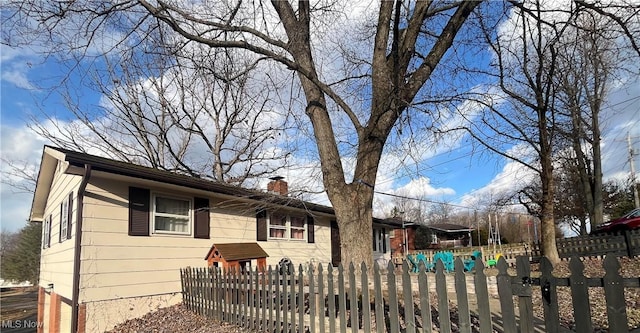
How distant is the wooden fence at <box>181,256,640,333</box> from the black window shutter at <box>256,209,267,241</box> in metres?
4.24

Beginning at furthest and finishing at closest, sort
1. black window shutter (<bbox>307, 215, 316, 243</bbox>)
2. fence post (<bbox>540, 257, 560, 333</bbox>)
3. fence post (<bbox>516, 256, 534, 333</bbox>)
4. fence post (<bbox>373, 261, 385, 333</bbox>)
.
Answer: black window shutter (<bbox>307, 215, 316, 243</bbox>), fence post (<bbox>373, 261, 385, 333</bbox>), fence post (<bbox>516, 256, 534, 333</bbox>), fence post (<bbox>540, 257, 560, 333</bbox>)

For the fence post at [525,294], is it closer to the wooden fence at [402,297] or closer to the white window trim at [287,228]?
the wooden fence at [402,297]

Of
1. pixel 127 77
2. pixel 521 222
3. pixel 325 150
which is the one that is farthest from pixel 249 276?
pixel 521 222

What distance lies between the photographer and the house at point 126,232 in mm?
8109

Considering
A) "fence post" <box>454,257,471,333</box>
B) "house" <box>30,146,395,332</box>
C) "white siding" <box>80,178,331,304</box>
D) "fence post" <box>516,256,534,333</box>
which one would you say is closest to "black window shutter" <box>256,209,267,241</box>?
"house" <box>30,146,395,332</box>

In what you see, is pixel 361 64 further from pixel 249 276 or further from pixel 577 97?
pixel 577 97

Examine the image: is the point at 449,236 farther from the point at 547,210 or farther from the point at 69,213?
the point at 69,213

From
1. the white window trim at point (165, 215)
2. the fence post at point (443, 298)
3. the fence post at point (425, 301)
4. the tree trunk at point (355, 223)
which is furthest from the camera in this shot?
the white window trim at point (165, 215)

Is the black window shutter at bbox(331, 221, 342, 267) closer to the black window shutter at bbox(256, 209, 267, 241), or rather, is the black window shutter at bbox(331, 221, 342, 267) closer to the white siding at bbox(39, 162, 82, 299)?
the black window shutter at bbox(256, 209, 267, 241)

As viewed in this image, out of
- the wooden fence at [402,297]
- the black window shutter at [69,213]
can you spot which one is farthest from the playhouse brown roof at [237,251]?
the black window shutter at [69,213]

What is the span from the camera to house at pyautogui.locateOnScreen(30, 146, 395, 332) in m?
8.11

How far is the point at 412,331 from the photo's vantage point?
3.92 m

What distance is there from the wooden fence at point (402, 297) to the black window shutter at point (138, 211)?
1.87 metres

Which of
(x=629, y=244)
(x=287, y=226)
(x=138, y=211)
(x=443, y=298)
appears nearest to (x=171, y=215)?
(x=138, y=211)
